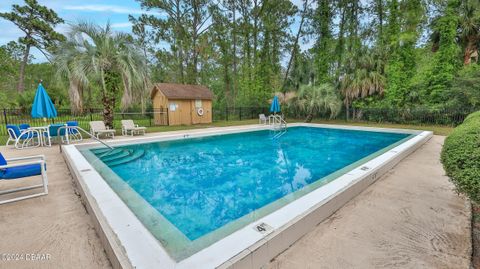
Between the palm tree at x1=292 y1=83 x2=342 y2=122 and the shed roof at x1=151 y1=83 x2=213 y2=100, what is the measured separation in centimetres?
723

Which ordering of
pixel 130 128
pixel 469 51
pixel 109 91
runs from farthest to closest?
pixel 469 51
pixel 130 128
pixel 109 91

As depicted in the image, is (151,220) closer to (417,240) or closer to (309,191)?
(309,191)

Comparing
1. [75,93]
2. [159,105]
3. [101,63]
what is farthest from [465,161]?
[159,105]

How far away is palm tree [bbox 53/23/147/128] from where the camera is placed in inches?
369

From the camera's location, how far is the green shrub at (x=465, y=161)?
2.18 meters

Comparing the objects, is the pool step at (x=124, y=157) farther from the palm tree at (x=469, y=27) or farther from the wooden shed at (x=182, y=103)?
the palm tree at (x=469, y=27)

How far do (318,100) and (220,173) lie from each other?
13032 mm

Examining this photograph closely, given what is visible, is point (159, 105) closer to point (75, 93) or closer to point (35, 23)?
point (75, 93)

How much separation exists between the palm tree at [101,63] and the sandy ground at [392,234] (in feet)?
33.1

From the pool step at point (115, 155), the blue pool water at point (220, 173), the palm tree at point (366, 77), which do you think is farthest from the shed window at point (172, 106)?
the palm tree at point (366, 77)

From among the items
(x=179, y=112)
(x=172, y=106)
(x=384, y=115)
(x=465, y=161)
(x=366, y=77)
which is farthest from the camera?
(x=366, y=77)

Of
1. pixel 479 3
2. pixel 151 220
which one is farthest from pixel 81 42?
pixel 479 3

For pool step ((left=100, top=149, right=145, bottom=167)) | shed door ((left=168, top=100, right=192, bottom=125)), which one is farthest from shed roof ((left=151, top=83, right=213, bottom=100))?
pool step ((left=100, top=149, right=145, bottom=167))

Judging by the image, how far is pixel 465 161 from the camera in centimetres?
237
